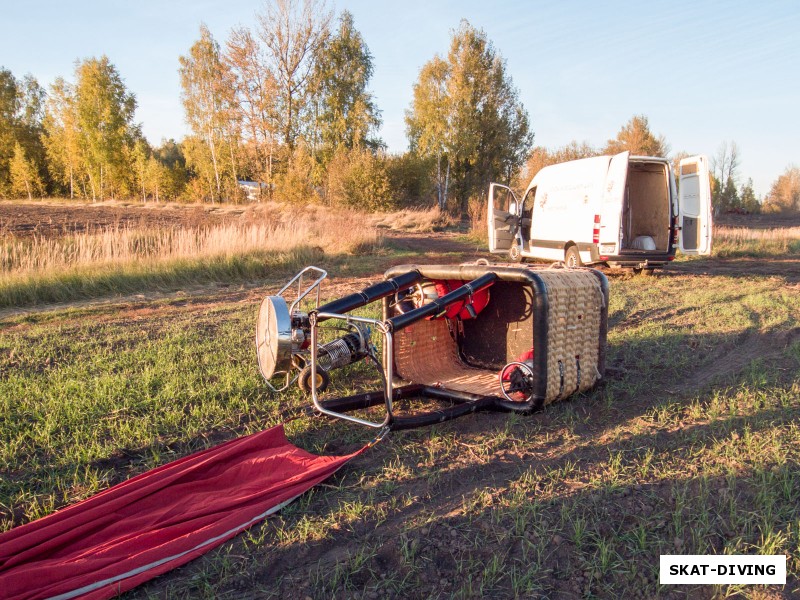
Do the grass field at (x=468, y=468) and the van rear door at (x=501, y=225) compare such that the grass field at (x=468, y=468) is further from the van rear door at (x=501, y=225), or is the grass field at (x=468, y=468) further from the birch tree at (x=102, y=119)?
the birch tree at (x=102, y=119)

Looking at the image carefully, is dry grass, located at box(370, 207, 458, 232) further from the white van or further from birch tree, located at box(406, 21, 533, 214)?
the white van

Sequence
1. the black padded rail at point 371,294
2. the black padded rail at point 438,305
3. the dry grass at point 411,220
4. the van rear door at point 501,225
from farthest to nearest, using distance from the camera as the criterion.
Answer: the dry grass at point 411,220 < the van rear door at point 501,225 < the black padded rail at point 371,294 < the black padded rail at point 438,305

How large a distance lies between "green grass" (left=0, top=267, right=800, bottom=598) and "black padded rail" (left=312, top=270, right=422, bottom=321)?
85 centimetres

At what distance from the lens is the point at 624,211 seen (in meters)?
11.8

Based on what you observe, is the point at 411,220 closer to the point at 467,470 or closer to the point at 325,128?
the point at 325,128

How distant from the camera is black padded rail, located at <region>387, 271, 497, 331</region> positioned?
12.0 ft

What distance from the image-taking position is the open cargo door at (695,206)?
11555 millimetres

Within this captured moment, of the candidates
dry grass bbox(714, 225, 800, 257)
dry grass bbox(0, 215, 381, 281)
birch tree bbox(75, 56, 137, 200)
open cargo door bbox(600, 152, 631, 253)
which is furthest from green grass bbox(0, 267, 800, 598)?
birch tree bbox(75, 56, 137, 200)

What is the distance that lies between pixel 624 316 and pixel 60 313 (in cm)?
846

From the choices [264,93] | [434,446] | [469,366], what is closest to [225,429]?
[434,446]

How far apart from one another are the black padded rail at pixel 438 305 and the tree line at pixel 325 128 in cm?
2500

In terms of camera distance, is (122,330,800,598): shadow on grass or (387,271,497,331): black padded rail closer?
(122,330,800,598): shadow on grass

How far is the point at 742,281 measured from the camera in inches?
469

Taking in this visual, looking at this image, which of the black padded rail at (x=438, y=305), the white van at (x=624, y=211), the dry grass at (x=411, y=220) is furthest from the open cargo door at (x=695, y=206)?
the dry grass at (x=411, y=220)
